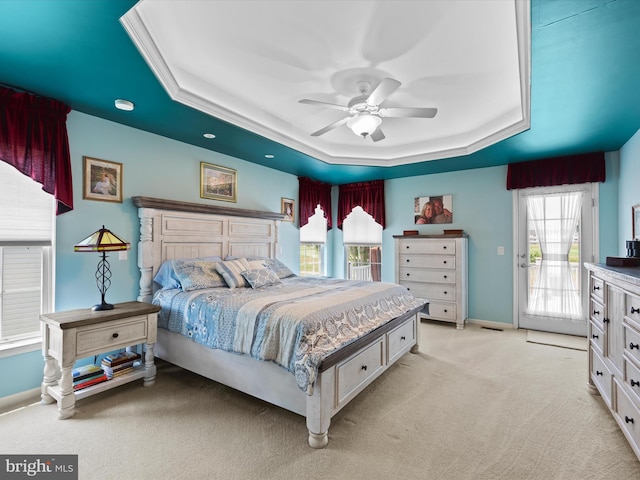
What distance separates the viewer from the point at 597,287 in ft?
8.06

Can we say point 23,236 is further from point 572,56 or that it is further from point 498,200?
point 498,200

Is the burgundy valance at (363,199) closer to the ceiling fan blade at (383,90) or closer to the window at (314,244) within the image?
the window at (314,244)

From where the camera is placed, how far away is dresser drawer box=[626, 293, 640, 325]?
1.74 meters

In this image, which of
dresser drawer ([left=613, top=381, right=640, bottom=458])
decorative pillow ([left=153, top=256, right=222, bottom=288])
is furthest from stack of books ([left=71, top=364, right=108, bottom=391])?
dresser drawer ([left=613, top=381, right=640, bottom=458])

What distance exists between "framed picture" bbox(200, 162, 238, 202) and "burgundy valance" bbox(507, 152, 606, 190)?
404cm

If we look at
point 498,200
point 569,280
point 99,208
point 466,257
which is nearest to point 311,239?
point 466,257

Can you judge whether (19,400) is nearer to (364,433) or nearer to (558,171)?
(364,433)

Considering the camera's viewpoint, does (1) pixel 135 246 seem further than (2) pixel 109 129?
Yes

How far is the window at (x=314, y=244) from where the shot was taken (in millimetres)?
5867

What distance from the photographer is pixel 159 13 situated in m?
1.97

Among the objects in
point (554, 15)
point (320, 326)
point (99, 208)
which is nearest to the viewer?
point (554, 15)

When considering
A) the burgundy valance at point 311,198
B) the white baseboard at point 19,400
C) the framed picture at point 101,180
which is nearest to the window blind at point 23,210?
the framed picture at point 101,180

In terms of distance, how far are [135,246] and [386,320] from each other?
2.68m

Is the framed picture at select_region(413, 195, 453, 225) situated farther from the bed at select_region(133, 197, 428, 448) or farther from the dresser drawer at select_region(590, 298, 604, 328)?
the dresser drawer at select_region(590, 298, 604, 328)
